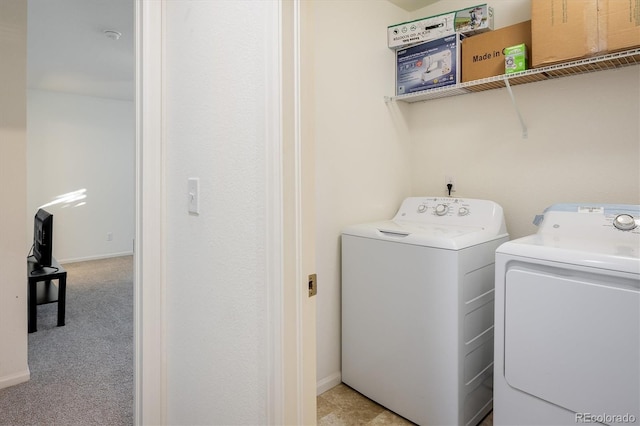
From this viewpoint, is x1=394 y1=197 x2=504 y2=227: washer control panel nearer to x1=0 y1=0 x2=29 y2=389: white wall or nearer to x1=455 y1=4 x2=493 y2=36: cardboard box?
x1=455 y1=4 x2=493 y2=36: cardboard box

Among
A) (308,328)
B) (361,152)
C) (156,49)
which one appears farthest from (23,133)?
(308,328)

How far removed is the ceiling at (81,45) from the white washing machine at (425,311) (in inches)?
59.6

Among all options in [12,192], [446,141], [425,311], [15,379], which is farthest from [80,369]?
[446,141]

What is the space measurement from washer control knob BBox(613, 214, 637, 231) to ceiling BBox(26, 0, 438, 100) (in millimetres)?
1766

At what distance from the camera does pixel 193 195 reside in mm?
1235

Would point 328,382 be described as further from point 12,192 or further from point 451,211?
point 12,192

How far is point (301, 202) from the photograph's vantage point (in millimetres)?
931

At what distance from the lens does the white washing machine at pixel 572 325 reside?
1.17 metres

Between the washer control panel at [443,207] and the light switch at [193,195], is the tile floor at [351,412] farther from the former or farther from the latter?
the light switch at [193,195]

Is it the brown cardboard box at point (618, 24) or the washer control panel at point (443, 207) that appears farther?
the washer control panel at point (443, 207)

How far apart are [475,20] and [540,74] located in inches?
19.0

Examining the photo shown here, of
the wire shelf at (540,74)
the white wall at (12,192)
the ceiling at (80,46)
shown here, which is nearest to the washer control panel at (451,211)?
the wire shelf at (540,74)

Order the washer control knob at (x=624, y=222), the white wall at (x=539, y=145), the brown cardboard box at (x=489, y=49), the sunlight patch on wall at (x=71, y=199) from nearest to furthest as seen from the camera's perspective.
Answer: the washer control knob at (x=624, y=222) < the white wall at (x=539, y=145) < the brown cardboard box at (x=489, y=49) < the sunlight patch on wall at (x=71, y=199)

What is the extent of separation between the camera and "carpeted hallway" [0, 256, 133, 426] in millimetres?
1851
